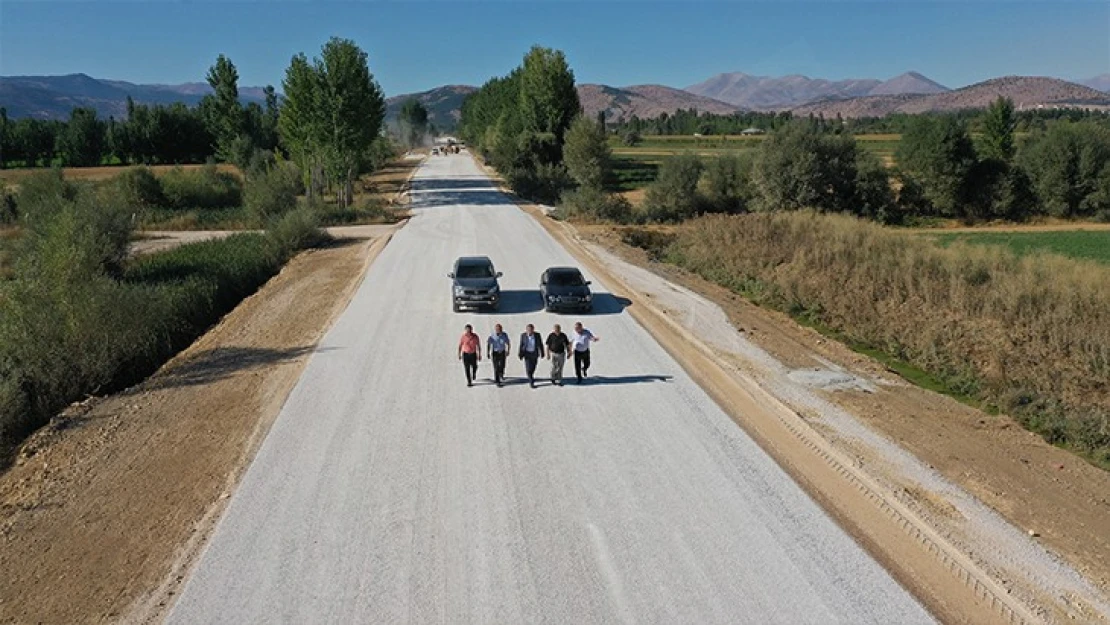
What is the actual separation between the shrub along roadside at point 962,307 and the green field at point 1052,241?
11557 millimetres

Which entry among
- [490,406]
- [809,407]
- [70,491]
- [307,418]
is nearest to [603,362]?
[490,406]

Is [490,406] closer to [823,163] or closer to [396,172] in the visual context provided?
[823,163]

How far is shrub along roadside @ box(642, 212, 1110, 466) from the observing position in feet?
55.6

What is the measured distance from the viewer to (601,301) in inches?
982

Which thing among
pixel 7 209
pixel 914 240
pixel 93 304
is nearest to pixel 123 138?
pixel 7 209

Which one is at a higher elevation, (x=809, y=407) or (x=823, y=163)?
(x=823, y=163)

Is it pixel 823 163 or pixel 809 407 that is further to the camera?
pixel 823 163

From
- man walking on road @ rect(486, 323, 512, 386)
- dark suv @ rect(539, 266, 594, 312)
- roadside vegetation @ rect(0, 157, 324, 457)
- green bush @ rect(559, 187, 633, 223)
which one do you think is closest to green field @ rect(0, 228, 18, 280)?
roadside vegetation @ rect(0, 157, 324, 457)

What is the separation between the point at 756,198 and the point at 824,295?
24358mm

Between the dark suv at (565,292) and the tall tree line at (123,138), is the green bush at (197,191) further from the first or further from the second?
the dark suv at (565,292)

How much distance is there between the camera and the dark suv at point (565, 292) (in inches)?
899

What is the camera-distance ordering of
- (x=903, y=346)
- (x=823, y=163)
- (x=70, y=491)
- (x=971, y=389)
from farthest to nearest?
(x=823, y=163) → (x=903, y=346) → (x=971, y=389) → (x=70, y=491)

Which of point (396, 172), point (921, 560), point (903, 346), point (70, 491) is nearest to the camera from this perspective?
point (921, 560)

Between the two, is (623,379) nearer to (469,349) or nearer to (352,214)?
(469,349)
